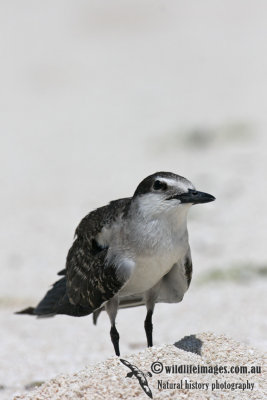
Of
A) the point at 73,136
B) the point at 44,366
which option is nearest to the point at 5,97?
the point at 73,136

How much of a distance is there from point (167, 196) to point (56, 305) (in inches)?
55.3

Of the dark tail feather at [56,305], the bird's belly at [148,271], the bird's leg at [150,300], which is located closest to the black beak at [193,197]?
the bird's belly at [148,271]

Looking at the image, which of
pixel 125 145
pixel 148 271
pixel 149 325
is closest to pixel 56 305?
pixel 149 325

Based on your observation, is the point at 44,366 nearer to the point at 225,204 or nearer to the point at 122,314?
the point at 122,314

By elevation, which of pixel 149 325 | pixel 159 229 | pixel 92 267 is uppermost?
pixel 159 229

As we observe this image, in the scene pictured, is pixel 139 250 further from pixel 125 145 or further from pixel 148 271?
pixel 125 145

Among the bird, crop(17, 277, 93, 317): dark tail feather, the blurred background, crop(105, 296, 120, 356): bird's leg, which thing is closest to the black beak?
the bird

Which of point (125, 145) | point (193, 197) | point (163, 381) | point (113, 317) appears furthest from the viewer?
point (125, 145)

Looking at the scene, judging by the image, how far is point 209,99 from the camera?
1694 cm

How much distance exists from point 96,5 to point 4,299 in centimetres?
1815

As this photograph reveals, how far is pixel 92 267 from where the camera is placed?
5242 mm

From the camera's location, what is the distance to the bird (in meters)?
4.80

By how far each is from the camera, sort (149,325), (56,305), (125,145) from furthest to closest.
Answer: (125,145) → (56,305) → (149,325)

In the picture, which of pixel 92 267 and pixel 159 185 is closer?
pixel 159 185
